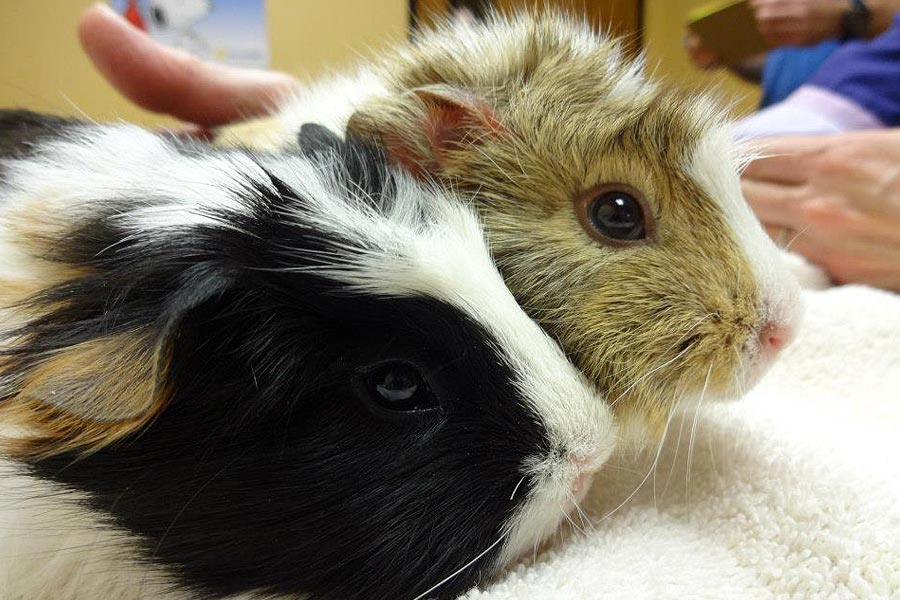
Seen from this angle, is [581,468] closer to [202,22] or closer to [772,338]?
[772,338]

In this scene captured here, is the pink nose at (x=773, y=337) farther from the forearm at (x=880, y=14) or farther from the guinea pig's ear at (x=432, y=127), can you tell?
the forearm at (x=880, y=14)

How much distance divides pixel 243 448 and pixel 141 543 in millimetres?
150

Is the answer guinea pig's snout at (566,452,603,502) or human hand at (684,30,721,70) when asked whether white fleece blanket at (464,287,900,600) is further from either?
human hand at (684,30,721,70)

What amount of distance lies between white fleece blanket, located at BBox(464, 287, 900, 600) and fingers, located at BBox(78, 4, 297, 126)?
66.8 inches

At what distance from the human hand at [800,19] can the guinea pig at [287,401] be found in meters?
2.33

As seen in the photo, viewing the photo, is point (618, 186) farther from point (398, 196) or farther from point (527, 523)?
point (527, 523)

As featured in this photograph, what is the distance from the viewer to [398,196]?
2.35 ft

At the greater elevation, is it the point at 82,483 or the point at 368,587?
the point at 82,483

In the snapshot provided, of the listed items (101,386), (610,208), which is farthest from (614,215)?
(101,386)

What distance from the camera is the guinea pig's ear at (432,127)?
0.91 meters

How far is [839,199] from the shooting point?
1.65m

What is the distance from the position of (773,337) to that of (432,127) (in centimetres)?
52

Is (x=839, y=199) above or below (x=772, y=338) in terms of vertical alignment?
above

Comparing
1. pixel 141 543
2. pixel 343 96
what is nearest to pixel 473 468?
pixel 141 543
